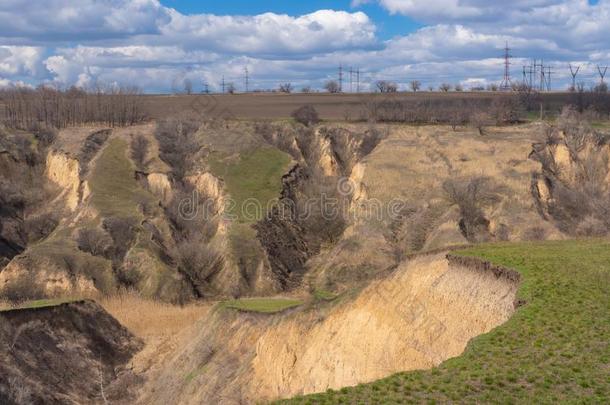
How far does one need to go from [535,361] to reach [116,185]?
52477mm

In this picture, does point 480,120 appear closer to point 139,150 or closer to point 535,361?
point 139,150

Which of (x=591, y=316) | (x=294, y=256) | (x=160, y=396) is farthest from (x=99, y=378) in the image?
(x=294, y=256)

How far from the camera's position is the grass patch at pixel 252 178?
2356 inches

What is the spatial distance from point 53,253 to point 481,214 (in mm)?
30339

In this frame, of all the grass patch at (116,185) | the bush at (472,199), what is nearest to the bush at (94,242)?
the grass patch at (116,185)

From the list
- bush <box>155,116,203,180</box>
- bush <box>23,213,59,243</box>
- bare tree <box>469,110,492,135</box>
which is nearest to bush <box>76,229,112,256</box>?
bush <box>23,213,59,243</box>

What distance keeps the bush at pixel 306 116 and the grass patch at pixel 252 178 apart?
20.8m

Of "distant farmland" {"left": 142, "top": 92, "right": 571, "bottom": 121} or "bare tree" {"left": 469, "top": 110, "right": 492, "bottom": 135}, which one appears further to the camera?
"distant farmland" {"left": 142, "top": 92, "right": 571, "bottom": 121}

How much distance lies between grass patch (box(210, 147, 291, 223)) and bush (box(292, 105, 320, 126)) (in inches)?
819

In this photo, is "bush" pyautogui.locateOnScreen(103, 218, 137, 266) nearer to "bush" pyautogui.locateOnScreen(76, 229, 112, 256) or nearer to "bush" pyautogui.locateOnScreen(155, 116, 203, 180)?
"bush" pyautogui.locateOnScreen(76, 229, 112, 256)

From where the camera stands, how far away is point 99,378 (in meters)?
32.5

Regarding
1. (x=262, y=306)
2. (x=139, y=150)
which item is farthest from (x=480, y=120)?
(x=262, y=306)

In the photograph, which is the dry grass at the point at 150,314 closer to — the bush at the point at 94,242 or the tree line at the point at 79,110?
the bush at the point at 94,242

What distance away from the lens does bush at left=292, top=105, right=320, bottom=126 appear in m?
91.9
